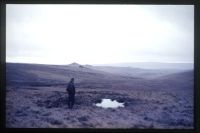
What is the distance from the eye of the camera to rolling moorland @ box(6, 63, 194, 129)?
14.4 ft

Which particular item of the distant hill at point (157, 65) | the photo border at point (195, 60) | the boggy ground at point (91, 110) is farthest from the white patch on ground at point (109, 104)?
the distant hill at point (157, 65)

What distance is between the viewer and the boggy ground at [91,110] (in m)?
4.40

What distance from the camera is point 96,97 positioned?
175 inches

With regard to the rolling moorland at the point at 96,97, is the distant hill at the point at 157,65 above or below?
above

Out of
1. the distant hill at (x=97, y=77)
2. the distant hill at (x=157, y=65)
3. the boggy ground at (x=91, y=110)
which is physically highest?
the distant hill at (x=157, y=65)

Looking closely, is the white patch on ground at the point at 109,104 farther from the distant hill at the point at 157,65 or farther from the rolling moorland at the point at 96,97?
the distant hill at the point at 157,65

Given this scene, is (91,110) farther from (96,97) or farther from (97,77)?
(97,77)

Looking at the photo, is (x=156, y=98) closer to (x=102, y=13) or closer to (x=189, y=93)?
(x=189, y=93)

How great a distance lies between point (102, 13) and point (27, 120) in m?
1.55

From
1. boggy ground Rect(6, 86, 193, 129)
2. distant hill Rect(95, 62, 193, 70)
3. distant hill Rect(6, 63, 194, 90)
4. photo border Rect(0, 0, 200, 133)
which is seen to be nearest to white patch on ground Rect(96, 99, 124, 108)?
boggy ground Rect(6, 86, 193, 129)

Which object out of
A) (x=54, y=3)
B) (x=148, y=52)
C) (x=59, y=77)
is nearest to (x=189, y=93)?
(x=148, y=52)

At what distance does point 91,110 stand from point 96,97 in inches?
6.5

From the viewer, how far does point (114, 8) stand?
14.6 feet
